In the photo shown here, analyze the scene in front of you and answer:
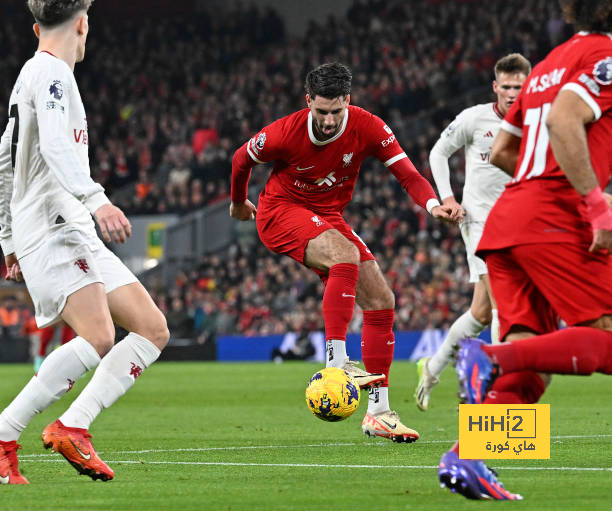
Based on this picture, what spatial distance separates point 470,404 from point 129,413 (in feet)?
23.4

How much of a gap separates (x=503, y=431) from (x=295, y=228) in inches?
128

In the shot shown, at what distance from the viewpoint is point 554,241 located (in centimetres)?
438

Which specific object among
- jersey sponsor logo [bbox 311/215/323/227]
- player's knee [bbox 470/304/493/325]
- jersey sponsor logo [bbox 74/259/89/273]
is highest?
jersey sponsor logo [bbox 74/259/89/273]

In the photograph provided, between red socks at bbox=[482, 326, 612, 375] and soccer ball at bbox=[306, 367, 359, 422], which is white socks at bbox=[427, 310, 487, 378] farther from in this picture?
red socks at bbox=[482, 326, 612, 375]

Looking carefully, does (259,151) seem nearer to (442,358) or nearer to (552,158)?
(442,358)

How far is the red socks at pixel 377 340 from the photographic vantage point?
7930 millimetres

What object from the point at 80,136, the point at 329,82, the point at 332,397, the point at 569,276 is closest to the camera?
the point at 569,276

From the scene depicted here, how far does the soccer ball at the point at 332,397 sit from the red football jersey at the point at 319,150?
143cm

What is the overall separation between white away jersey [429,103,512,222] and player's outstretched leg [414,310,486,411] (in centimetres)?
87

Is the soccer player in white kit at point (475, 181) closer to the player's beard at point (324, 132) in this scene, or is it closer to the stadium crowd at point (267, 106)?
the player's beard at point (324, 132)

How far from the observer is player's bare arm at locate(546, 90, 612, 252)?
423cm

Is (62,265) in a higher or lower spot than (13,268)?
higher

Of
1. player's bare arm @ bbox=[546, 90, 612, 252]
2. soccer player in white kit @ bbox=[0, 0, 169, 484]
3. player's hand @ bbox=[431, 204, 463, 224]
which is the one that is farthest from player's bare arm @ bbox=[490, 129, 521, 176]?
soccer player in white kit @ bbox=[0, 0, 169, 484]

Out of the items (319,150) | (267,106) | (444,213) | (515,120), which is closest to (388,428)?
(444,213)
